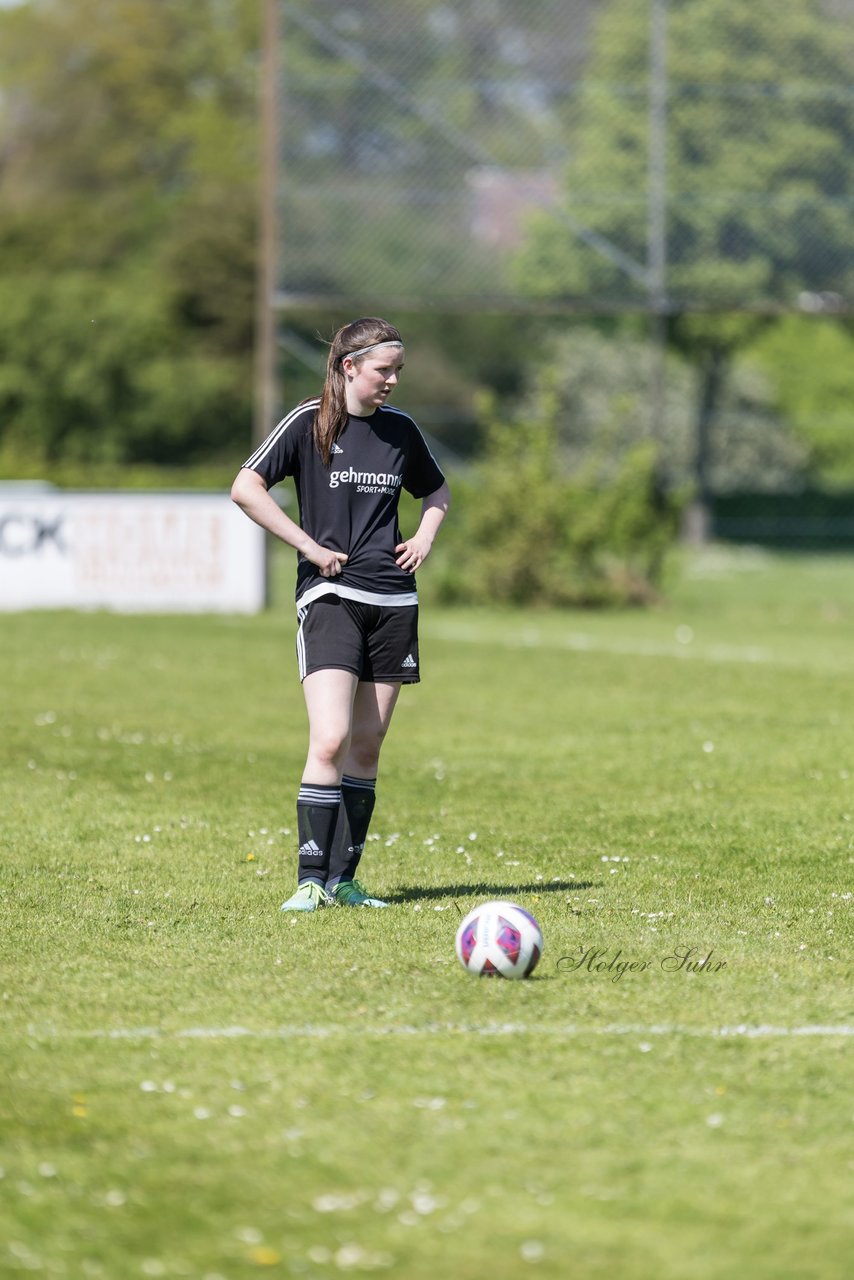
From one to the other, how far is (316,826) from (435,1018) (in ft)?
5.96

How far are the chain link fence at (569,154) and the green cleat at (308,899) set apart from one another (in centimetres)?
2442

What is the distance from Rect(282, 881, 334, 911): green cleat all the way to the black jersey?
3.58ft

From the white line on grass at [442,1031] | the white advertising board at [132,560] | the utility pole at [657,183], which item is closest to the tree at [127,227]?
the utility pole at [657,183]

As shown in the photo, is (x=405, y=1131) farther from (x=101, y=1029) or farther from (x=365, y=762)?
(x=365, y=762)

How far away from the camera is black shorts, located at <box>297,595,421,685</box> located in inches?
291

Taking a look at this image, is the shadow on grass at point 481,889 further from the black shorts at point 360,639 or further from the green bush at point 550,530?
the green bush at point 550,530

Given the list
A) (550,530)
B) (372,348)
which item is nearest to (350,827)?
(372,348)

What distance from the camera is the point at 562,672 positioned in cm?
1808

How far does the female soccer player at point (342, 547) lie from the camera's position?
24.1ft

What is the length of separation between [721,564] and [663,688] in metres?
28.3

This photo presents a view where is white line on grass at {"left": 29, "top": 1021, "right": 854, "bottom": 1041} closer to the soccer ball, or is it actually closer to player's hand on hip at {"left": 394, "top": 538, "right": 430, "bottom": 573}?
the soccer ball

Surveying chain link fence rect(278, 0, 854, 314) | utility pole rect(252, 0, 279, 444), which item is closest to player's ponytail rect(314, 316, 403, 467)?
utility pole rect(252, 0, 279, 444)

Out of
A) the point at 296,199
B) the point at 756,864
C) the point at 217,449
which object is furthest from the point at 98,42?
the point at 756,864

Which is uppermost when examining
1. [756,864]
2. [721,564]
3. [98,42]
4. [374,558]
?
[98,42]
